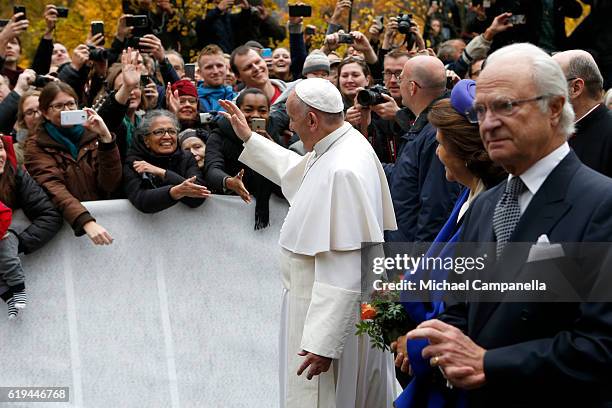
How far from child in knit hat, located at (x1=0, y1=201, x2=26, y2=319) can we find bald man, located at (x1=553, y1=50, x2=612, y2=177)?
3.42m

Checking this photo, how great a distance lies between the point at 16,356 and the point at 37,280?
1.67 feet

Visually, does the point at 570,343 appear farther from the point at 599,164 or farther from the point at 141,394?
the point at 141,394

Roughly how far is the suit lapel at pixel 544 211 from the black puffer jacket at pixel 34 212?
4.31 m

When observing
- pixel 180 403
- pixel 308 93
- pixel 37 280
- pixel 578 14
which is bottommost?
pixel 180 403

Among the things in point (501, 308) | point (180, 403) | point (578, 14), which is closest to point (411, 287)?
point (501, 308)

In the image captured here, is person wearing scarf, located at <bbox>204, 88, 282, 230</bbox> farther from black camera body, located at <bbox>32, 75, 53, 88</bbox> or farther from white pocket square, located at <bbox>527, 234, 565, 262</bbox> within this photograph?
white pocket square, located at <bbox>527, 234, 565, 262</bbox>

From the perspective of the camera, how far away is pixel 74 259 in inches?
267

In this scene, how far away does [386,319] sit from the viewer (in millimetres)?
A: 3848

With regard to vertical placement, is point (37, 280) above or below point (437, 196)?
below

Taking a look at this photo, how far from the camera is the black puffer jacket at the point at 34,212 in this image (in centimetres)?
660

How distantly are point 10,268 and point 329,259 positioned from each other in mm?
2455

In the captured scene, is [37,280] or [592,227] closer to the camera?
[592,227]

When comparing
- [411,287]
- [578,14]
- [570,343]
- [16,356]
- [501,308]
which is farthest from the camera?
[578,14]

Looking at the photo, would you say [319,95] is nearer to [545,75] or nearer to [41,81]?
[545,75]
